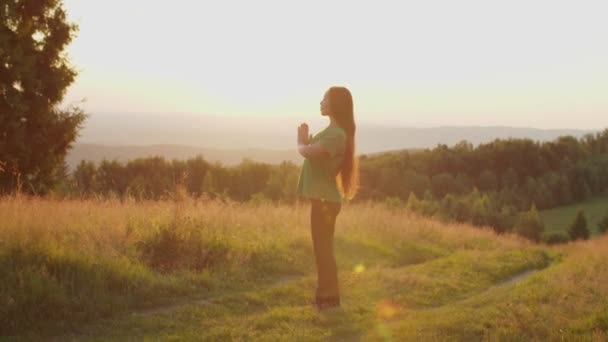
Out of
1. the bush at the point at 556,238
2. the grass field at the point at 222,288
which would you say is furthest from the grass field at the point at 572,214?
the grass field at the point at 222,288

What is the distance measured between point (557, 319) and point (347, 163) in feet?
10.6

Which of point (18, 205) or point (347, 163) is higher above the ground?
point (347, 163)

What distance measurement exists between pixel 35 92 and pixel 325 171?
1429cm

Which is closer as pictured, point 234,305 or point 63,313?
point 63,313

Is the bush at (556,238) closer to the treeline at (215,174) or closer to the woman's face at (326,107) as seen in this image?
the treeline at (215,174)

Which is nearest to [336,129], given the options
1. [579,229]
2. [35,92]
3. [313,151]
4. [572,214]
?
[313,151]

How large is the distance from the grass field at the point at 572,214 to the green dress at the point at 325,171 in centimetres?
9185

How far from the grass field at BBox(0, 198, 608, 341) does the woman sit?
0.56 metres

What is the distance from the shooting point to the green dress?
8023 millimetres

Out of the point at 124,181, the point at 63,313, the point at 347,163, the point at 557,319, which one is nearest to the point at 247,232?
the point at 347,163

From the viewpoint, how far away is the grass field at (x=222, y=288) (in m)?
7.19

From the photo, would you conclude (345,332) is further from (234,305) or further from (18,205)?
(18,205)

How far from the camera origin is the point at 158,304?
830 cm

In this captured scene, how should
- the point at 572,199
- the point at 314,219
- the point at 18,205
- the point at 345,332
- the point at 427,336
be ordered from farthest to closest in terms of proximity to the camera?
the point at 572,199
the point at 18,205
the point at 314,219
the point at 345,332
the point at 427,336
